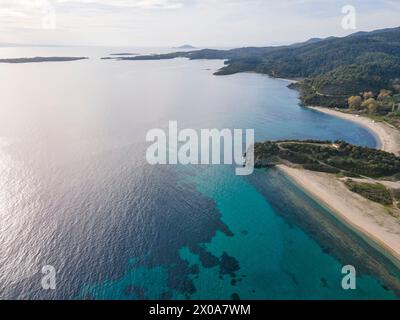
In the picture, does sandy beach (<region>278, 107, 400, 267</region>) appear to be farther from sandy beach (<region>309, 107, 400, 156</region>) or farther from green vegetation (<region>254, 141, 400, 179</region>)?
sandy beach (<region>309, 107, 400, 156</region>)

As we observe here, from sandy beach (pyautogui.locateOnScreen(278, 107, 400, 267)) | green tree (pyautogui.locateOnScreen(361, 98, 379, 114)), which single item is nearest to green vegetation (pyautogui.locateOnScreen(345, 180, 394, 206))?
sandy beach (pyautogui.locateOnScreen(278, 107, 400, 267))

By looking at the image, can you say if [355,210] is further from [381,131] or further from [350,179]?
[381,131]

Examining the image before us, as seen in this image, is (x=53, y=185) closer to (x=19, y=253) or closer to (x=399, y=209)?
(x=19, y=253)

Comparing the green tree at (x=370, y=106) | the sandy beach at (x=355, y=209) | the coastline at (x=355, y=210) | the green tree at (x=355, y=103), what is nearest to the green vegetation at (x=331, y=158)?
the sandy beach at (x=355, y=209)

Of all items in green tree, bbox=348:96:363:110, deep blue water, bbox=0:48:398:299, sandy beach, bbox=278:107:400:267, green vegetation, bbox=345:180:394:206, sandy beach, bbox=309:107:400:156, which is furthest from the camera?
green tree, bbox=348:96:363:110

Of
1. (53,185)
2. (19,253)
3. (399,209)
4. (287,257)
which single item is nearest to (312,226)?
(287,257)

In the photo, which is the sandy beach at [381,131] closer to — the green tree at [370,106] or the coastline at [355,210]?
the green tree at [370,106]
